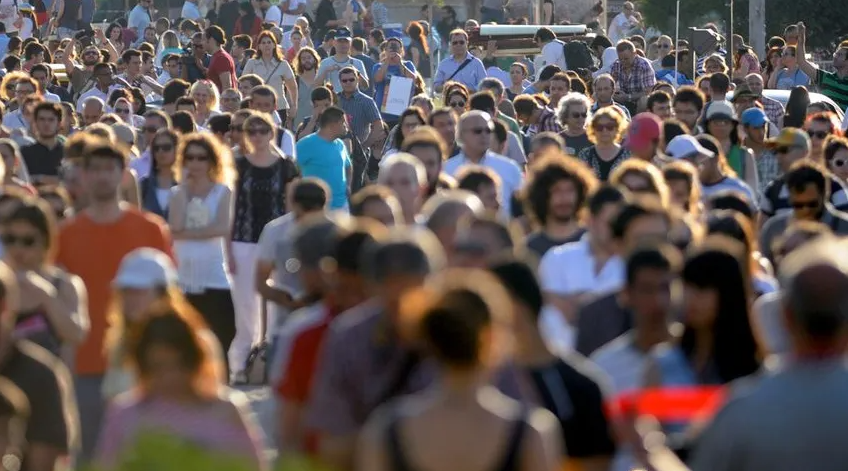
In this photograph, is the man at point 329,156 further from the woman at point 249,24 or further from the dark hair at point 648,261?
the woman at point 249,24

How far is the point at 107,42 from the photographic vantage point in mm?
29453

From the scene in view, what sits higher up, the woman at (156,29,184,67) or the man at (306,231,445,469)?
the man at (306,231,445,469)

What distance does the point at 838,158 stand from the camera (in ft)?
45.0

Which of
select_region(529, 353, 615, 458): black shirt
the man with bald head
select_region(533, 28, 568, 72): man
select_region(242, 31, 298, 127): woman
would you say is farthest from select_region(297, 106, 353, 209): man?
select_region(533, 28, 568, 72): man

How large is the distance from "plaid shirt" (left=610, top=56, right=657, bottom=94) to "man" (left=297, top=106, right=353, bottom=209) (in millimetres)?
7505

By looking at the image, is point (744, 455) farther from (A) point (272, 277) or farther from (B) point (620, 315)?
(A) point (272, 277)

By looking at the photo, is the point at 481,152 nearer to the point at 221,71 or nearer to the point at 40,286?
the point at 40,286

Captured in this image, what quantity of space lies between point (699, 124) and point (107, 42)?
43.6ft

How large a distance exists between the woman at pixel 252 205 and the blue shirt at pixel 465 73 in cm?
1050

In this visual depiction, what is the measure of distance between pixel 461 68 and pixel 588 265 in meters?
16.3

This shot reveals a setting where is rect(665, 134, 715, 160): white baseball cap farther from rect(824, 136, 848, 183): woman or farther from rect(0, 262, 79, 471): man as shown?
rect(0, 262, 79, 471): man

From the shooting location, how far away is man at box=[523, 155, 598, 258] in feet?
31.6

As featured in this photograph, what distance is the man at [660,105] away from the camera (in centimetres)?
1772

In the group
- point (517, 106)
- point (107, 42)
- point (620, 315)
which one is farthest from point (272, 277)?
point (107, 42)
